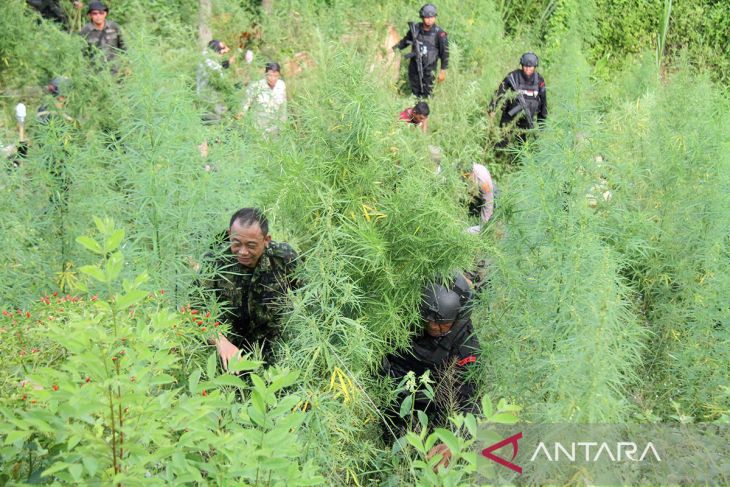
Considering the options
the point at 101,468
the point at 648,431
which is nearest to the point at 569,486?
the point at 648,431

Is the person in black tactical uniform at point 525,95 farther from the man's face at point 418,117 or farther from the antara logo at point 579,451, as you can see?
the antara logo at point 579,451

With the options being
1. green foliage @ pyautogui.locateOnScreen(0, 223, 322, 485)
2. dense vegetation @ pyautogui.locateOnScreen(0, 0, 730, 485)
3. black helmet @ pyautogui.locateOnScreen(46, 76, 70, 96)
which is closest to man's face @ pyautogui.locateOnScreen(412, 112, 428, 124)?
dense vegetation @ pyautogui.locateOnScreen(0, 0, 730, 485)

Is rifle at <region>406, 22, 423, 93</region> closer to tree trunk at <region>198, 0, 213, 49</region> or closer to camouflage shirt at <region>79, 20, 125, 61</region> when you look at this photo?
tree trunk at <region>198, 0, 213, 49</region>

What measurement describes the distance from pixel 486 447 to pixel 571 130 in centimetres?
252

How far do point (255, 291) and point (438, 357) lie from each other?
3.22 feet

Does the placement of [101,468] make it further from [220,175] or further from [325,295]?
[220,175]

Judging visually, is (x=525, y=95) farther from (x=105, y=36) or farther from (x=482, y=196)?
(x=105, y=36)

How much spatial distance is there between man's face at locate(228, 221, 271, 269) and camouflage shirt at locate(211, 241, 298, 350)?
0.11 feet

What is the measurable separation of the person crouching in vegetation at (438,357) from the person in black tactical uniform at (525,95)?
4.29 meters

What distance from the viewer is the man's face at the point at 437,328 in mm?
5266

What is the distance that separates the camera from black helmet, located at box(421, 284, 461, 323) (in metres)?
5.21

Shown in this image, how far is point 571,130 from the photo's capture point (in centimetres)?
606

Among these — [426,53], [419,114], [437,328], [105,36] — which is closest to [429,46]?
[426,53]

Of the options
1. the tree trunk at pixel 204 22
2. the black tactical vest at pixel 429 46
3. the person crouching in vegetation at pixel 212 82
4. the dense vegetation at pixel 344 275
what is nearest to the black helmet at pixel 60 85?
the dense vegetation at pixel 344 275
